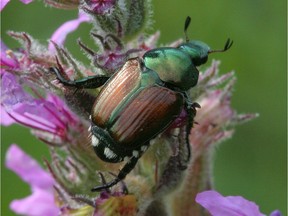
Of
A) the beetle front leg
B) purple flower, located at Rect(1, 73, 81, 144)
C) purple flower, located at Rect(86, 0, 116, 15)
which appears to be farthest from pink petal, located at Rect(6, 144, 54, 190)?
purple flower, located at Rect(86, 0, 116, 15)

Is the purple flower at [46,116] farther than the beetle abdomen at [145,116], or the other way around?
the purple flower at [46,116]

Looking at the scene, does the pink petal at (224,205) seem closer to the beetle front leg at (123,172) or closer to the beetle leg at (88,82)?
the beetle front leg at (123,172)

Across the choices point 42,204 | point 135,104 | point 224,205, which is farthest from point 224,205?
point 42,204

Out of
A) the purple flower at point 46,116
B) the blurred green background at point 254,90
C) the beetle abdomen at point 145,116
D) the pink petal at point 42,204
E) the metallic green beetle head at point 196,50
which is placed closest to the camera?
the beetle abdomen at point 145,116

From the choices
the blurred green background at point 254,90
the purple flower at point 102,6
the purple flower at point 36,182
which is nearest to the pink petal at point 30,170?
the purple flower at point 36,182

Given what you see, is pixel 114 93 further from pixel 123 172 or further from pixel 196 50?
pixel 196 50

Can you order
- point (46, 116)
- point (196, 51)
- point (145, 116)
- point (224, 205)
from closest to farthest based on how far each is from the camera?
1. point (145, 116)
2. point (224, 205)
3. point (196, 51)
4. point (46, 116)
